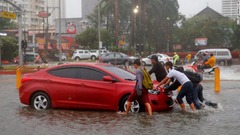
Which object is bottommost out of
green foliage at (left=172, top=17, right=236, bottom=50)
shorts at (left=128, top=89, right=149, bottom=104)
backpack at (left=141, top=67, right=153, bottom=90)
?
shorts at (left=128, top=89, right=149, bottom=104)

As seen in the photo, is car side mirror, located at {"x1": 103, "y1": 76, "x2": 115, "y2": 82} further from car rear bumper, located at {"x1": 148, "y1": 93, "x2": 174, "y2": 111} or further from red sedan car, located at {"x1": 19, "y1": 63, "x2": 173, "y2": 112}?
car rear bumper, located at {"x1": 148, "y1": 93, "x2": 174, "y2": 111}

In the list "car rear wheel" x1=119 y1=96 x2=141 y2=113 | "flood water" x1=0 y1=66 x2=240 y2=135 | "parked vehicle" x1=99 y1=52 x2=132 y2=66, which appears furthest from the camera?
"parked vehicle" x1=99 y1=52 x2=132 y2=66

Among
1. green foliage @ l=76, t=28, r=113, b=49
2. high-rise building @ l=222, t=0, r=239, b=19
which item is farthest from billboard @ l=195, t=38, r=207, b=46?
high-rise building @ l=222, t=0, r=239, b=19

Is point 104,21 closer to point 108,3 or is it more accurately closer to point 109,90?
point 108,3

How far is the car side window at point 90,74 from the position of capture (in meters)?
11.8

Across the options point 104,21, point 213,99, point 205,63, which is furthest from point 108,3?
point 213,99

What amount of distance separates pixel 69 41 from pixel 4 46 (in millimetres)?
33941

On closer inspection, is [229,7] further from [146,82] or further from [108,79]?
[146,82]

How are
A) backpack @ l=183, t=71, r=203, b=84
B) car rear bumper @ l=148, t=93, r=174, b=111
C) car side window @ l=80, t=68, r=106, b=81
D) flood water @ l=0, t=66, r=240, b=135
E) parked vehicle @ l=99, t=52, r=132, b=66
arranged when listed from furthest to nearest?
1. parked vehicle @ l=99, t=52, r=132, b=66
2. backpack @ l=183, t=71, r=203, b=84
3. car side window @ l=80, t=68, r=106, b=81
4. car rear bumper @ l=148, t=93, r=174, b=111
5. flood water @ l=0, t=66, r=240, b=135

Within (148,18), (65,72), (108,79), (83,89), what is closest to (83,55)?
(148,18)

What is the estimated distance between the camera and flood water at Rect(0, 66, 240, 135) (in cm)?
909

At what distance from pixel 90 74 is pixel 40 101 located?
170 cm

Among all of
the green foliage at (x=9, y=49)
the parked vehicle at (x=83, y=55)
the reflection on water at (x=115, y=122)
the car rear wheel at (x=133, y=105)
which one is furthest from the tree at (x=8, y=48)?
the car rear wheel at (x=133, y=105)

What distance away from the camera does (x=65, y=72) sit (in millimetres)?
12211
